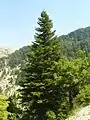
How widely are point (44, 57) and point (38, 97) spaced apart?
6.37m

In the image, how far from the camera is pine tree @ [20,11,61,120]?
43.8m

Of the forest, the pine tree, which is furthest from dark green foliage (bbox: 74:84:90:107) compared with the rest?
the pine tree

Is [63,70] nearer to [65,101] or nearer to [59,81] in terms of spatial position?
[59,81]

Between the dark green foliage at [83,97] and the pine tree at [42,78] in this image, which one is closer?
the dark green foliage at [83,97]

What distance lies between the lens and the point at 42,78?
1761 inches

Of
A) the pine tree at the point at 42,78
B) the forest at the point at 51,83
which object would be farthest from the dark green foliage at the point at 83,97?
the pine tree at the point at 42,78

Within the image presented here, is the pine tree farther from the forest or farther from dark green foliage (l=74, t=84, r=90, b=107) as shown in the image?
dark green foliage (l=74, t=84, r=90, b=107)

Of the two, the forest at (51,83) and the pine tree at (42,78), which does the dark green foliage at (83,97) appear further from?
the pine tree at (42,78)

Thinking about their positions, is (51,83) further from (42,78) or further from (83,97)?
(83,97)

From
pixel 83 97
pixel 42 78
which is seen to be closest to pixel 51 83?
pixel 42 78

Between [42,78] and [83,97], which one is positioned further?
[42,78]

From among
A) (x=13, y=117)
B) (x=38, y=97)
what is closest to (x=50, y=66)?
(x=38, y=97)

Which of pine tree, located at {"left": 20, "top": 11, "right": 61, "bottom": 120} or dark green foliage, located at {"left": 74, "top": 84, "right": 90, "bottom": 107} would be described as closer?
dark green foliage, located at {"left": 74, "top": 84, "right": 90, "bottom": 107}

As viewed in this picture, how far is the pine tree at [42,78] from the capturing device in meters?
43.8
